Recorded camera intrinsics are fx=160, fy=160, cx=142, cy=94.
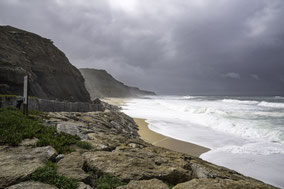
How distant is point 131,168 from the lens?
3572 mm

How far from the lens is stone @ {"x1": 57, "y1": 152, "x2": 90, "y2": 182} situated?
3049 mm

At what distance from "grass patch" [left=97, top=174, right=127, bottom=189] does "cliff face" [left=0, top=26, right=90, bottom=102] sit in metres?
19.7

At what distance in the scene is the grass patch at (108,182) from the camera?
2935 millimetres

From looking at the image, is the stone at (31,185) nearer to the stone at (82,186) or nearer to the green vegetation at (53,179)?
the green vegetation at (53,179)

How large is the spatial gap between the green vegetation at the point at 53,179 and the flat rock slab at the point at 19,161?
0.13 meters

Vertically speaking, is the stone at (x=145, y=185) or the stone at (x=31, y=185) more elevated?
the stone at (x=31, y=185)

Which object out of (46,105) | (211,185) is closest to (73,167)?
(211,185)

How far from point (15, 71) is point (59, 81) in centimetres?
814

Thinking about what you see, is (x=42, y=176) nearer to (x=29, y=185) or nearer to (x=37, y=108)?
(x=29, y=185)

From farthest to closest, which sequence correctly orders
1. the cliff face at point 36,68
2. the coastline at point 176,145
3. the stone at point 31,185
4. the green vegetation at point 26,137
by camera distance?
the cliff face at point 36,68 < the coastline at point 176,145 < the green vegetation at point 26,137 < the stone at point 31,185

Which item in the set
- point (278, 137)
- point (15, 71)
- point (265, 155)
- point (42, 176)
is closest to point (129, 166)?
point (42, 176)

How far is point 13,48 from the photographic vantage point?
21906 millimetres

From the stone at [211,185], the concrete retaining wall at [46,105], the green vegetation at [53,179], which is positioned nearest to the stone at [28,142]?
the green vegetation at [53,179]

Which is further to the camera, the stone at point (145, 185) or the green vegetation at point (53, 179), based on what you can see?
the stone at point (145, 185)
